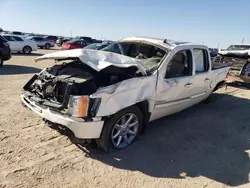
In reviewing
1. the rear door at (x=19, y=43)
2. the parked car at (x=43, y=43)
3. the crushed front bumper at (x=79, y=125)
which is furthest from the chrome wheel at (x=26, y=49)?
the crushed front bumper at (x=79, y=125)

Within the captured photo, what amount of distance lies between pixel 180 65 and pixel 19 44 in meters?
18.1

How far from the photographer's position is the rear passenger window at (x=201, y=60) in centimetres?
534

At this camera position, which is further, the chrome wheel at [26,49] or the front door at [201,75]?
the chrome wheel at [26,49]

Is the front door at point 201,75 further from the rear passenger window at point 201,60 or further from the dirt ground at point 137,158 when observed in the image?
the dirt ground at point 137,158

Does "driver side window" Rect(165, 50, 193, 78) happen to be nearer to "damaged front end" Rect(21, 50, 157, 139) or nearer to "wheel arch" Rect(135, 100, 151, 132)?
"damaged front end" Rect(21, 50, 157, 139)

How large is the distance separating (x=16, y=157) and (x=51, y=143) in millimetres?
603

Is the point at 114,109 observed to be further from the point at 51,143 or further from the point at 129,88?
the point at 51,143

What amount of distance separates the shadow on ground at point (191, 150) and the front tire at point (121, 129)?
13 centimetres

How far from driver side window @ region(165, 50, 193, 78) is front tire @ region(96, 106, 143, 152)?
1033 millimetres

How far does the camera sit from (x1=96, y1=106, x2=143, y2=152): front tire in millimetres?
3559

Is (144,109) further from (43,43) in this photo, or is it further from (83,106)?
(43,43)

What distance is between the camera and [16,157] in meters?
3.50

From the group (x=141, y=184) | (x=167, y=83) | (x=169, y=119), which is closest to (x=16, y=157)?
(x=141, y=184)

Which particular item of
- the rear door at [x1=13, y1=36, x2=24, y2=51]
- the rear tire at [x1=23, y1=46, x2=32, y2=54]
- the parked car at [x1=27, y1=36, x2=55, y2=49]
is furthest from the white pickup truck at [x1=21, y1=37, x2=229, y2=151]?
the parked car at [x1=27, y1=36, x2=55, y2=49]
